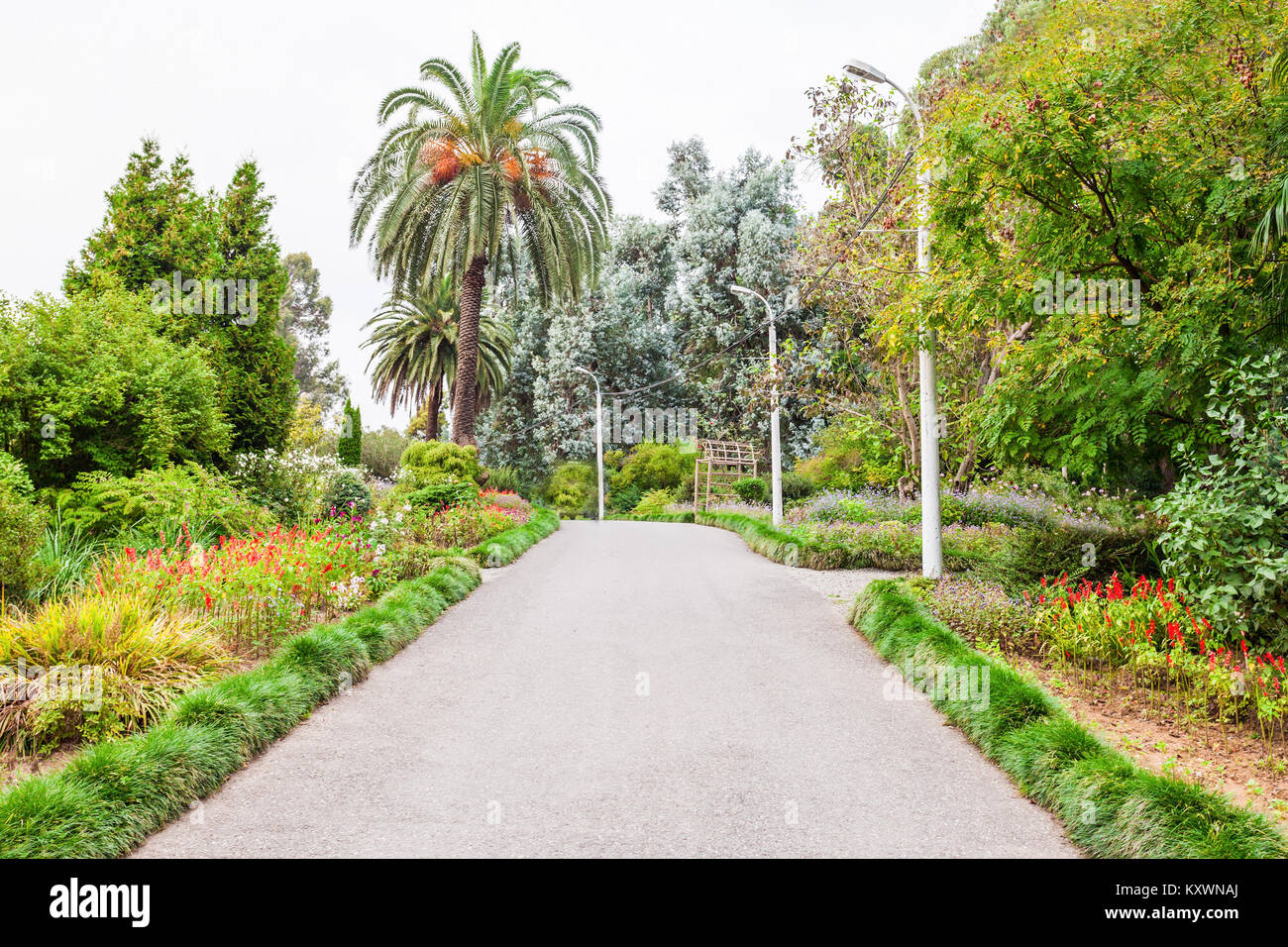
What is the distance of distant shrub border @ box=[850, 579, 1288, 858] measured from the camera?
3.93 meters

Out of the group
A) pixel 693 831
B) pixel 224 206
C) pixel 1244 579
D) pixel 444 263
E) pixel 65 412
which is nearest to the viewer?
pixel 693 831

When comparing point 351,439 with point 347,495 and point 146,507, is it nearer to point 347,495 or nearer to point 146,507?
point 347,495

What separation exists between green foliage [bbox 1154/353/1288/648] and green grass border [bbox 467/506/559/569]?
35.3ft

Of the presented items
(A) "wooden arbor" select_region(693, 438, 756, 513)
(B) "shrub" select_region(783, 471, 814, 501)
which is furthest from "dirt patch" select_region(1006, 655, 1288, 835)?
(A) "wooden arbor" select_region(693, 438, 756, 513)

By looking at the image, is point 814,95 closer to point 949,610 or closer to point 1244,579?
point 949,610

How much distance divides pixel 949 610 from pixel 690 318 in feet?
103

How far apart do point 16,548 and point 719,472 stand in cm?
2626

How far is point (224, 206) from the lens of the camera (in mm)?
16266

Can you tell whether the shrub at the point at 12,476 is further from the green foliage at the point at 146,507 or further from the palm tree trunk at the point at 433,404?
the palm tree trunk at the point at 433,404

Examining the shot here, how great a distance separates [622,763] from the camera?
5621 millimetres

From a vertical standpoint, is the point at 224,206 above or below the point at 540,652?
above

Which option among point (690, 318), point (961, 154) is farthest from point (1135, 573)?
point (690, 318)

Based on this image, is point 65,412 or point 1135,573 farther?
point 65,412

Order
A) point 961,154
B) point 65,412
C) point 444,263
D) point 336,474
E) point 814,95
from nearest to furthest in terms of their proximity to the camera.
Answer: point 961,154 → point 65,412 → point 814,95 → point 336,474 → point 444,263
